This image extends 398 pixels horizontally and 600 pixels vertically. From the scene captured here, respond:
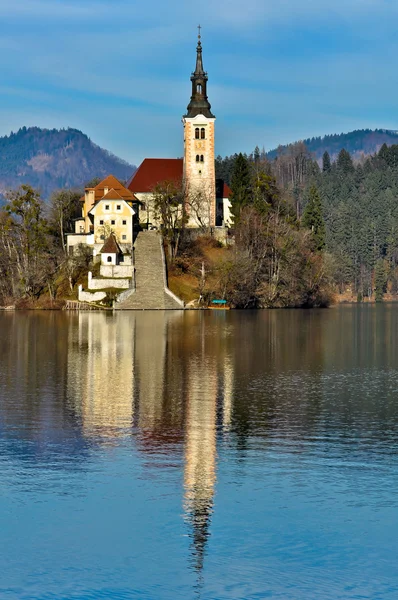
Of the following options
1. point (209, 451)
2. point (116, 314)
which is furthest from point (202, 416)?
point (116, 314)

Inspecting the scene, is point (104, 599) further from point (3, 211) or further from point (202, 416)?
point (3, 211)

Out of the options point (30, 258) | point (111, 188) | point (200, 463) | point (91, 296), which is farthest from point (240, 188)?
point (200, 463)

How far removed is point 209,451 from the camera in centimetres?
2377

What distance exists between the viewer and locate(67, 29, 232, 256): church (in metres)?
112

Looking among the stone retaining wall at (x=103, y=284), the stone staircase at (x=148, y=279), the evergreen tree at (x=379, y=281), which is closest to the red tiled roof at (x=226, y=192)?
the stone staircase at (x=148, y=279)

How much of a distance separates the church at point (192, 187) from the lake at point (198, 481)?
7084 centimetres

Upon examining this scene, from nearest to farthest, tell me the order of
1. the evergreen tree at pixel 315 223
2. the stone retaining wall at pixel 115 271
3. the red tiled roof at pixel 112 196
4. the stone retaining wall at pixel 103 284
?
the stone retaining wall at pixel 103 284
the stone retaining wall at pixel 115 271
the red tiled roof at pixel 112 196
the evergreen tree at pixel 315 223

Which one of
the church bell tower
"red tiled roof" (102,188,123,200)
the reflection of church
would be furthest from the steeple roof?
the reflection of church

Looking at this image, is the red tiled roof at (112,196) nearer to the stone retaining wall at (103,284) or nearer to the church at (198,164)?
the church at (198,164)

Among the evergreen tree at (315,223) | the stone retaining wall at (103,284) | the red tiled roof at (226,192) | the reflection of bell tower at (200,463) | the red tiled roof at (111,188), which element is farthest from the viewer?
the red tiled roof at (226,192)

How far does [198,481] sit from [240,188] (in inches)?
3704

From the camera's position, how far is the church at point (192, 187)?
366ft

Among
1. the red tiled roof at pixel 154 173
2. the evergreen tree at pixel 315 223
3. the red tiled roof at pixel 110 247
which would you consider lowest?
the red tiled roof at pixel 110 247

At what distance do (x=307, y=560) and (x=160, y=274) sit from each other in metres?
85.4
